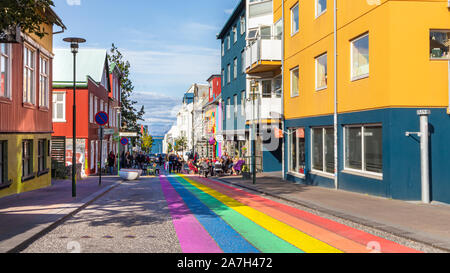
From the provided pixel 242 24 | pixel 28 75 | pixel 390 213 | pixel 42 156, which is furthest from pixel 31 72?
pixel 242 24

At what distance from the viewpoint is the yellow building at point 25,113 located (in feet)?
46.3

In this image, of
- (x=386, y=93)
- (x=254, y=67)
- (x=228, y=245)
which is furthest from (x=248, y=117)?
(x=228, y=245)

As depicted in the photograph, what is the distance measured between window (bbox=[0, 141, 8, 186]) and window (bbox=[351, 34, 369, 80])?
11865mm

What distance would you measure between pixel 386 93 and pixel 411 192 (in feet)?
9.84

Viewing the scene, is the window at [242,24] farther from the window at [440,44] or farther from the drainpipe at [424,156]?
the drainpipe at [424,156]

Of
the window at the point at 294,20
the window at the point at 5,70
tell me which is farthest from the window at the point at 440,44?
the window at the point at 5,70

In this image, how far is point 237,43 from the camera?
37188 mm

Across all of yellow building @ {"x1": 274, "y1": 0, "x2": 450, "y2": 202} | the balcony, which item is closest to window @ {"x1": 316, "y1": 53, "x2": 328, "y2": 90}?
yellow building @ {"x1": 274, "y1": 0, "x2": 450, "y2": 202}

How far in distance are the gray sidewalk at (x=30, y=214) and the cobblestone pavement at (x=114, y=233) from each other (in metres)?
0.21

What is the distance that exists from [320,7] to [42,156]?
44.2 ft

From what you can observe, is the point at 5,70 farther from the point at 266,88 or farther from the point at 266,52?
the point at 266,88
